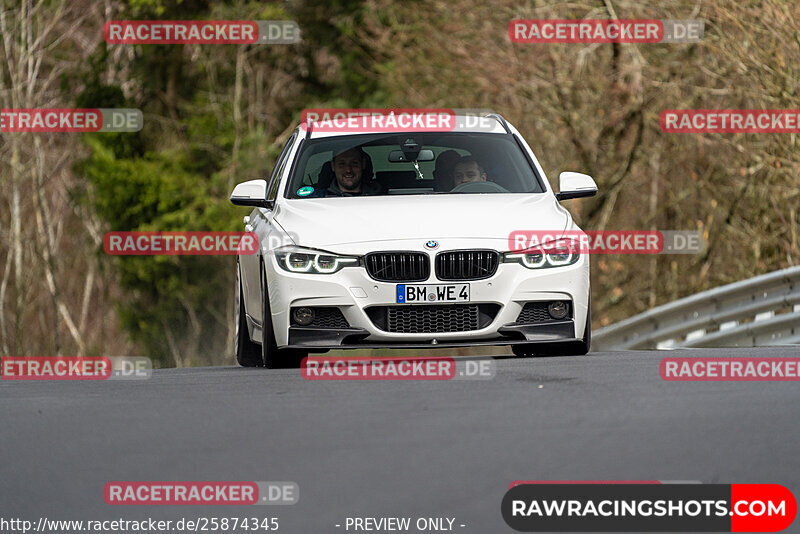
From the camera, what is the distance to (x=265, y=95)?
4178 cm

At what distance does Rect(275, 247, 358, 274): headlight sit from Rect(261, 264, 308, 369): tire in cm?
27

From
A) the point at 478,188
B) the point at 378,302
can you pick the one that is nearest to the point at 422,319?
the point at 378,302

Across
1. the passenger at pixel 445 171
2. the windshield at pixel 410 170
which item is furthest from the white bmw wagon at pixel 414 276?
the passenger at pixel 445 171

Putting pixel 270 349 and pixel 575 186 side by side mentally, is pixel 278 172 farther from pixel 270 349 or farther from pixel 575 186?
pixel 575 186

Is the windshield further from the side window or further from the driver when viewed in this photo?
the side window

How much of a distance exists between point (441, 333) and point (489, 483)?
12.1ft

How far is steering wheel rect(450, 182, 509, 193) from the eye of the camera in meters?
11.1

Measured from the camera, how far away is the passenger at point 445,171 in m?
11.2

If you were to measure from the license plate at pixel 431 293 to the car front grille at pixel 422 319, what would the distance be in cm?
6

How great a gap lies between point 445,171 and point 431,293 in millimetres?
1647

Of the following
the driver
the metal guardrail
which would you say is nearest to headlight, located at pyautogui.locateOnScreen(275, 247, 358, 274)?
the driver

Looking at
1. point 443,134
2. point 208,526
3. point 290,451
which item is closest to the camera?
point 208,526

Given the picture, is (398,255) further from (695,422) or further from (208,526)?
(208,526)

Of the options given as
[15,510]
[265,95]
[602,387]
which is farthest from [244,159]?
[15,510]
